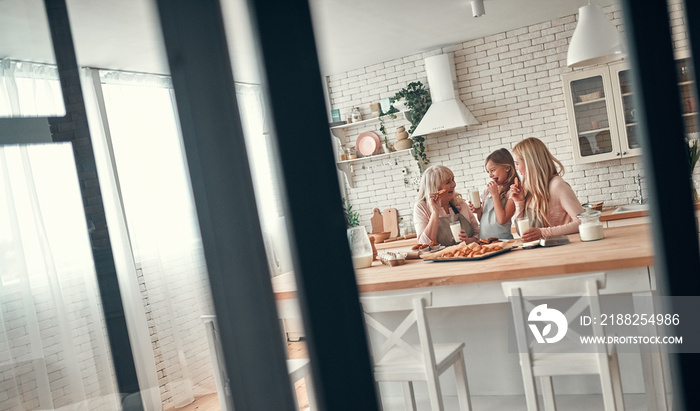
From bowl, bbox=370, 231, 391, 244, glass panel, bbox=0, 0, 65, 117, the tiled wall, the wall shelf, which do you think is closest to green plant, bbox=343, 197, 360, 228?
the tiled wall

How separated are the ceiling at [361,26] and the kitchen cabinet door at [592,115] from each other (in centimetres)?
64

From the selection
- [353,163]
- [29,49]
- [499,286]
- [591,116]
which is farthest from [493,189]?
[29,49]

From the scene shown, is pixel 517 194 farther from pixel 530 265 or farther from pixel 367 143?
pixel 367 143

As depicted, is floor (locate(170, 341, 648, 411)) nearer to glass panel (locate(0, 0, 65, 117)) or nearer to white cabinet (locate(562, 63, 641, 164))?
glass panel (locate(0, 0, 65, 117))

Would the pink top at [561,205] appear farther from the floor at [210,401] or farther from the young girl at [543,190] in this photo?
the floor at [210,401]

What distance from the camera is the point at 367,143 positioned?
6191 mm

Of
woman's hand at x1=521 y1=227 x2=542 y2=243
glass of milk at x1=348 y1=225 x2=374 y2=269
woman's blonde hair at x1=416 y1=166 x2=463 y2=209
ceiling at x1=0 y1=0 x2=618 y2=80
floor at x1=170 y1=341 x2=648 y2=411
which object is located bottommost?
floor at x1=170 y1=341 x2=648 y2=411

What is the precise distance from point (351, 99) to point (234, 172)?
613 centimetres

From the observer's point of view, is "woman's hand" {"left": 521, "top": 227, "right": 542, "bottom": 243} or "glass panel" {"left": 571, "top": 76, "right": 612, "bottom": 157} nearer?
"woman's hand" {"left": 521, "top": 227, "right": 542, "bottom": 243}

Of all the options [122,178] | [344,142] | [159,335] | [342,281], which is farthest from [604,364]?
[344,142]

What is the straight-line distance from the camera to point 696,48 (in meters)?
0.25

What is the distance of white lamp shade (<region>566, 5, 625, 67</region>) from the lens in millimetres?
2965

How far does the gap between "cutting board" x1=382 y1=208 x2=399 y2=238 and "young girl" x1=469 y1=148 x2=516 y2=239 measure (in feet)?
7.15

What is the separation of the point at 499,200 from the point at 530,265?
1.58 meters
